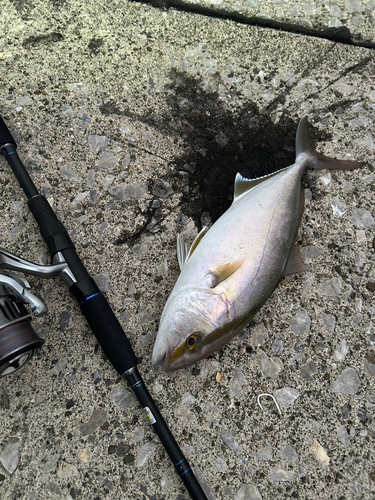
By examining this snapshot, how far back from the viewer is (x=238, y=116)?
2.31 m

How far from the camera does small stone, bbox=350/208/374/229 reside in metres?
2.11

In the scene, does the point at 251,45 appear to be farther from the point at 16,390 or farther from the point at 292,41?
the point at 16,390

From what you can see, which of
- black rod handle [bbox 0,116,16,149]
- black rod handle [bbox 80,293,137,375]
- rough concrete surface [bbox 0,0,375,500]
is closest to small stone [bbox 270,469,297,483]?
rough concrete surface [bbox 0,0,375,500]

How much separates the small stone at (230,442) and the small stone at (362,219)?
1.24 meters

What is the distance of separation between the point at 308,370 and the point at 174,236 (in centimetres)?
92

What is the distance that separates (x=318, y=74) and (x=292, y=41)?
291 mm

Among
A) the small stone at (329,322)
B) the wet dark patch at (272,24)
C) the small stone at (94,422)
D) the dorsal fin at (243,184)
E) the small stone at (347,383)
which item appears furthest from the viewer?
the wet dark patch at (272,24)

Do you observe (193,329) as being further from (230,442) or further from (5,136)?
(5,136)

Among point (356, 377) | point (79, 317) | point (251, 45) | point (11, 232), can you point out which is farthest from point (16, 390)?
point (251, 45)

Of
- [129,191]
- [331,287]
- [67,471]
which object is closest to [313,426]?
[331,287]

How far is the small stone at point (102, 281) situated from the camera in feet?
6.39

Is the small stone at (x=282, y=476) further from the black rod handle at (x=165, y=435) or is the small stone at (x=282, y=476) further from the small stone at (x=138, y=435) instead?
the small stone at (x=138, y=435)

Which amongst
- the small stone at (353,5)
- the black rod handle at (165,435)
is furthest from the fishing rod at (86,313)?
the small stone at (353,5)

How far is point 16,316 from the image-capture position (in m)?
1.57
